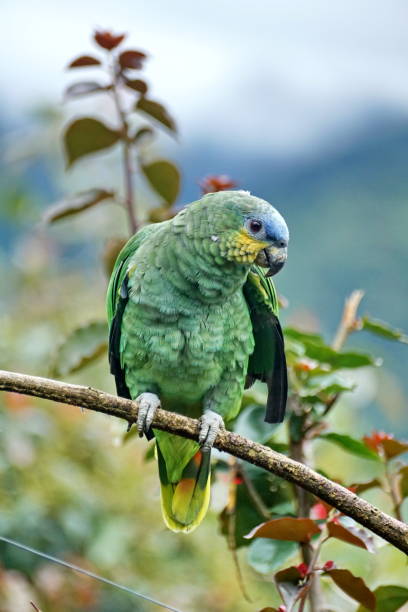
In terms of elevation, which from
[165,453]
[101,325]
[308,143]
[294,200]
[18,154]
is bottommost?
[165,453]

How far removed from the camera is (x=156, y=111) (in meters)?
1.53


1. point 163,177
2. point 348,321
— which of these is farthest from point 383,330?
point 163,177

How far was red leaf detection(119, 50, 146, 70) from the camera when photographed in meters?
1.51

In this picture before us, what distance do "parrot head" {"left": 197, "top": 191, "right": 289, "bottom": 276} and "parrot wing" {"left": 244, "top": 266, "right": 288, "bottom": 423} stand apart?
0.32ft

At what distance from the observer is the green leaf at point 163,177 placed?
1591 millimetres

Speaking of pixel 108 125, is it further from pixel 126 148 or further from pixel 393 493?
pixel 393 493

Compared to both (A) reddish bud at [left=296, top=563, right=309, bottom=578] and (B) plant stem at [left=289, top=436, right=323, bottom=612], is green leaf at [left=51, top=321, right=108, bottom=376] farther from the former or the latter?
(A) reddish bud at [left=296, top=563, right=309, bottom=578]

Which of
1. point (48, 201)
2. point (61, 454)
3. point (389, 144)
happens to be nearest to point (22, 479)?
point (61, 454)

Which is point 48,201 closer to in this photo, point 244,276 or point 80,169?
point 80,169

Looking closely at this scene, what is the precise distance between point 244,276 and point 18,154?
4.72ft

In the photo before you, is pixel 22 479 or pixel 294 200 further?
pixel 294 200

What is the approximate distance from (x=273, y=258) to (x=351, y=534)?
526 mm

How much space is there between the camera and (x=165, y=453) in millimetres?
1539

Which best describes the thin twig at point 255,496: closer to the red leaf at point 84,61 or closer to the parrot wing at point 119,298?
the parrot wing at point 119,298
